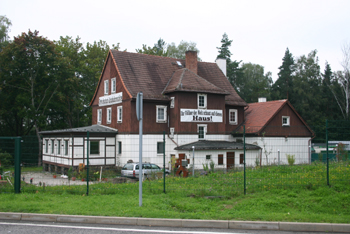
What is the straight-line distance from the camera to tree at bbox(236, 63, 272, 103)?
66.2 m

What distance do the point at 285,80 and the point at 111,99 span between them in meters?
40.3

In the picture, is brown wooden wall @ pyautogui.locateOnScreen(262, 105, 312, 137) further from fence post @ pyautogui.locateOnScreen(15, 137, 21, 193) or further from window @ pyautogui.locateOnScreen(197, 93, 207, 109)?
fence post @ pyautogui.locateOnScreen(15, 137, 21, 193)

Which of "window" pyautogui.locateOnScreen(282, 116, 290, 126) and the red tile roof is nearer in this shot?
the red tile roof

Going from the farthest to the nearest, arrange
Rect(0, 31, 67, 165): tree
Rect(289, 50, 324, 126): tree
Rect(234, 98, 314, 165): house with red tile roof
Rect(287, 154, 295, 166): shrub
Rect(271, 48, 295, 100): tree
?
Rect(271, 48, 295, 100): tree < Rect(289, 50, 324, 126): tree < Rect(0, 31, 67, 165): tree < Rect(234, 98, 314, 165): house with red tile roof < Rect(287, 154, 295, 166): shrub

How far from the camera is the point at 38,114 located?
40.7 metres

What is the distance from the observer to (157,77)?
3400cm

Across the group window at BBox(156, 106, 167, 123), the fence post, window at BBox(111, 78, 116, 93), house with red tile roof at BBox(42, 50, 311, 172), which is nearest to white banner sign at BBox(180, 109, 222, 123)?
house with red tile roof at BBox(42, 50, 311, 172)

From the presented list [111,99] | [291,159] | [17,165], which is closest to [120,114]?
[111,99]

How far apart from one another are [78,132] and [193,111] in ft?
35.5

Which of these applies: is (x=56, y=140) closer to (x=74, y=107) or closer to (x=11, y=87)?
(x=11, y=87)

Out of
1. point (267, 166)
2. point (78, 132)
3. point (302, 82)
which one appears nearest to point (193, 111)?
point (78, 132)

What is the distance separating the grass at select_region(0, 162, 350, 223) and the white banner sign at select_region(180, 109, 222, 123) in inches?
720

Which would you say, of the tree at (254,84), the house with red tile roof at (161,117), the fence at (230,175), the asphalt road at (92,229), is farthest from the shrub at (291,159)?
the tree at (254,84)

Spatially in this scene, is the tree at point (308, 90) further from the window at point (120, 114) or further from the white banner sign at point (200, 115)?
the window at point (120, 114)
